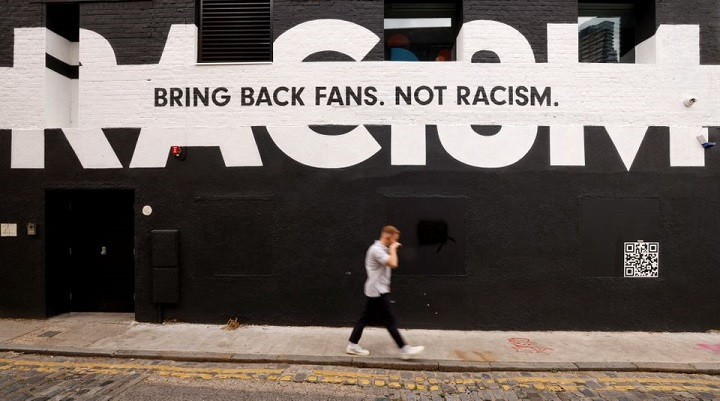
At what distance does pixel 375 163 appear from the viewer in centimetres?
705

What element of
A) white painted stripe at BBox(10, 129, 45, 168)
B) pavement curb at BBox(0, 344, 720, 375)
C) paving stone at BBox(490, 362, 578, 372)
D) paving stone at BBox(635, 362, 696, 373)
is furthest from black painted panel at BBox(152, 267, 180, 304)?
paving stone at BBox(635, 362, 696, 373)

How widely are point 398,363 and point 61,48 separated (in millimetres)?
8326

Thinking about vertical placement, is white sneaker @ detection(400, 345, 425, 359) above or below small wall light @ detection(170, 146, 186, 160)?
below

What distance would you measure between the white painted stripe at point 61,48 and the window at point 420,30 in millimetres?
6099

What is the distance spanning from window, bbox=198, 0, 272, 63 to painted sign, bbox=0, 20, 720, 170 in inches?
11.1

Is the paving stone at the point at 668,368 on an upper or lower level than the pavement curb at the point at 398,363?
lower

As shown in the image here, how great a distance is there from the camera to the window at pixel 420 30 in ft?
25.0

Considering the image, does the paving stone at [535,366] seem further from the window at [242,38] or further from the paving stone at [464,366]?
the window at [242,38]

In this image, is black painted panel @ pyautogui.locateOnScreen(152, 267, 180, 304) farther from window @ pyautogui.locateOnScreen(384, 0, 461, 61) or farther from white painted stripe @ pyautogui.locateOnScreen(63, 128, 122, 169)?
window @ pyautogui.locateOnScreen(384, 0, 461, 61)

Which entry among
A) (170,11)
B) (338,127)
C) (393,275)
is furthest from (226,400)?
(170,11)

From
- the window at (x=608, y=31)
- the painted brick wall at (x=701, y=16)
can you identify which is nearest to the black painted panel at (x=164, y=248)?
the window at (x=608, y=31)

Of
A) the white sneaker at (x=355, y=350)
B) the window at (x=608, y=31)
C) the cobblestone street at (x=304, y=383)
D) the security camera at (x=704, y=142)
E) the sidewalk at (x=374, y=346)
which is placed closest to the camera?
the cobblestone street at (x=304, y=383)

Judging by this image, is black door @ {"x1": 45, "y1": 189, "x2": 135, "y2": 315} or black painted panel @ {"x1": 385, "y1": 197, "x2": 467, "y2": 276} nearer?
Answer: black painted panel @ {"x1": 385, "y1": 197, "x2": 467, "y2": 276}

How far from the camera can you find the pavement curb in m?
5.35
